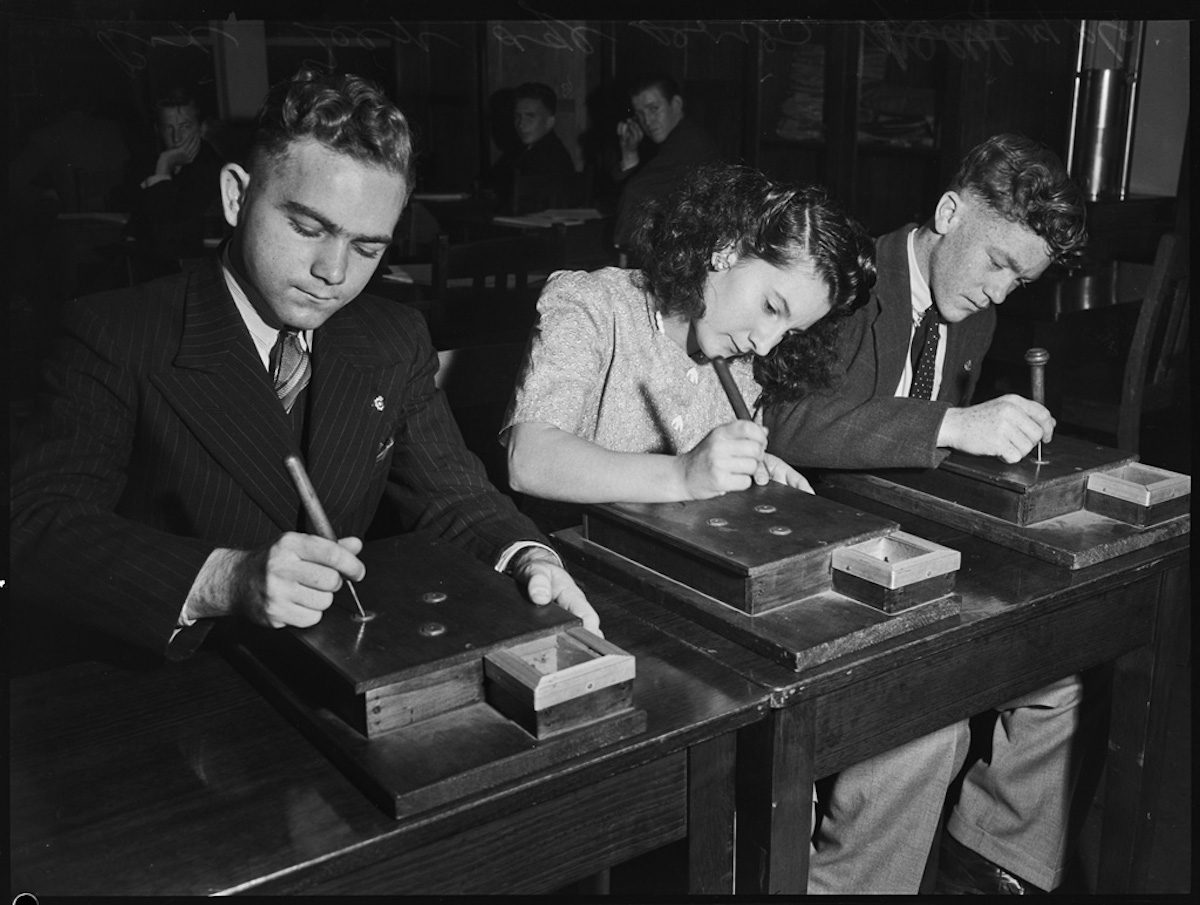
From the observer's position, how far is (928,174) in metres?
6.17

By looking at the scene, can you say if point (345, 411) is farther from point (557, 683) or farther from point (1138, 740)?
point (1138, 740)

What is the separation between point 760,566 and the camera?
5.46 feet

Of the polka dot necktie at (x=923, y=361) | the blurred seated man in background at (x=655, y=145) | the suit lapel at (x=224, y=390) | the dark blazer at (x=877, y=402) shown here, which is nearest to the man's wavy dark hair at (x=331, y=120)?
the suit lapel at (x=224, y=390)

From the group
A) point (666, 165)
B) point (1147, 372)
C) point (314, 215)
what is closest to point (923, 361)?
point (314, 215)

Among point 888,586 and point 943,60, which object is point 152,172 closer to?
point 888,586

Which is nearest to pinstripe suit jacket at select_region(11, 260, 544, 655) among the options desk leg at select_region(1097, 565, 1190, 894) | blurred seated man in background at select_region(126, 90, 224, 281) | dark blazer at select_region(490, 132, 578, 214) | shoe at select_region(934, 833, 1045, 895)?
desk leg at select_region(1097, 565, 1190, 894)

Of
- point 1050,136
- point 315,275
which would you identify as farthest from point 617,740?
point 1050,136

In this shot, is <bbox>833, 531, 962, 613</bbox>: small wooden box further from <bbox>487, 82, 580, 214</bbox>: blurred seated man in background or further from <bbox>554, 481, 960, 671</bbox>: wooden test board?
<bbox>487, 82, 580, 214</bbox>: blurred seated man in background

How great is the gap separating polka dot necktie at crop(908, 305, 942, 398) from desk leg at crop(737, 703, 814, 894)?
130 cm

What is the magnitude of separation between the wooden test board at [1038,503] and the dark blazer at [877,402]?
0.06 meters

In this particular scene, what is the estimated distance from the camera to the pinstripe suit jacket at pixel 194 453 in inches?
62.0

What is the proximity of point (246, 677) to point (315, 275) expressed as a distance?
0.58 meters

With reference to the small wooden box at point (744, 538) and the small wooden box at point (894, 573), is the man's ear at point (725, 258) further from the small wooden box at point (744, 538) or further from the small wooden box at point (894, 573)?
the small wooden box at point (894, 573)

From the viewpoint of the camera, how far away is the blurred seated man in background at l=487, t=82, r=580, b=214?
22.6 ft
